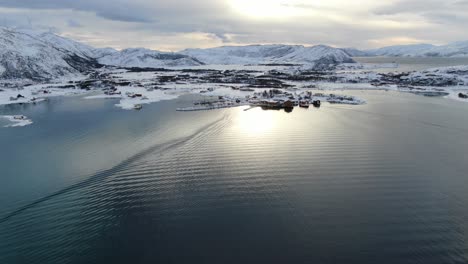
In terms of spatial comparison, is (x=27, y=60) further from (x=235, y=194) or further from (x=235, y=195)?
(x=235, y=195)

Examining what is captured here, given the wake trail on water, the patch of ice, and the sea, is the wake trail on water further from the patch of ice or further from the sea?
the patch of ice

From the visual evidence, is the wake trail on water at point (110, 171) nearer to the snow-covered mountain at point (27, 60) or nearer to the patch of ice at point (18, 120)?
the patch of ice at point (18, 120)

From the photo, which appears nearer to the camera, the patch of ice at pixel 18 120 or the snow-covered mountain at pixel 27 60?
the patch of ice at pixel 18 120

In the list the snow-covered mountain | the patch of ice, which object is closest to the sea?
the patch of ice

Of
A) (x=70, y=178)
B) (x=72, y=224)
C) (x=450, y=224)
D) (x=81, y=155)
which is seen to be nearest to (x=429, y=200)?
(x=450, y=224)

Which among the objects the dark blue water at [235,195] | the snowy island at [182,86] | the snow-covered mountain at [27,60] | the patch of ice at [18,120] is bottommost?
the dark blue water at [235,195]

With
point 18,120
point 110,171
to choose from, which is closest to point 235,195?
point 110,171

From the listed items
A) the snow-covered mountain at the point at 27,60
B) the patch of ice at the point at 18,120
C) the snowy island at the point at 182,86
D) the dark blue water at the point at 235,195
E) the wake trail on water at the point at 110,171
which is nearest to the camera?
the dark blue water at the point at 235,195

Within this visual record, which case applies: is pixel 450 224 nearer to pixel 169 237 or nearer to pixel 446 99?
pixel 169 237

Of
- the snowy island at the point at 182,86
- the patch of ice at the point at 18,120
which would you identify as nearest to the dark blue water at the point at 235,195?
the patch of ice at the point at 18,120
